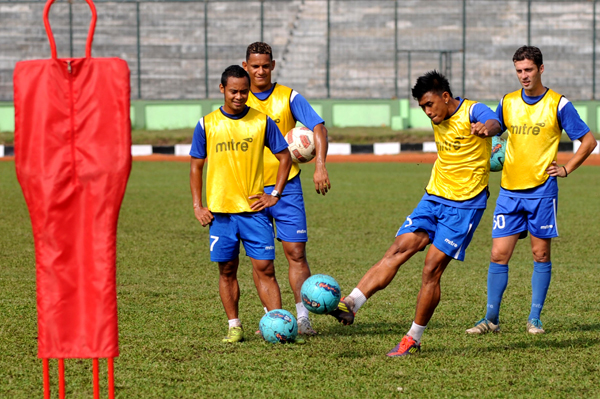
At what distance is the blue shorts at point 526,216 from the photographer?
655 cm

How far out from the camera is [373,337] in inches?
248

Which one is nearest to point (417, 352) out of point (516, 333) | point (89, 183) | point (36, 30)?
point (516, 333)

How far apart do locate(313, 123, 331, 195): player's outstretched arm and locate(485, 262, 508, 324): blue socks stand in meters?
1.56

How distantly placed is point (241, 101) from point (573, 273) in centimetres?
464

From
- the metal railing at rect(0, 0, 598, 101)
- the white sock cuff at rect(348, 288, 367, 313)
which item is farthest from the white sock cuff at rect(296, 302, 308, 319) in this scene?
the metal railing at rect(0, 0, 598, 101)

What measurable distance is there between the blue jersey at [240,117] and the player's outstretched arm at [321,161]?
30cm

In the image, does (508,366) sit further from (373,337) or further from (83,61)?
(83,61)

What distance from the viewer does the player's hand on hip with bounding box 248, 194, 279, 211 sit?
6.06m

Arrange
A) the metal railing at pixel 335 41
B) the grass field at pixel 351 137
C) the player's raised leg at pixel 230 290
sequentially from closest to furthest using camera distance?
the player's raised leg at pixel 230 290 < the grass field at pixel 351 137 < the metal railing at pixel 335 41

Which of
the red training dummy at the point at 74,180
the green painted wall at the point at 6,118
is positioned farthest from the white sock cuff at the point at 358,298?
the green painted wall at the point at 6,118

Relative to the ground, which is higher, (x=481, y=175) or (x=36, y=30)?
(x=36, y=30)

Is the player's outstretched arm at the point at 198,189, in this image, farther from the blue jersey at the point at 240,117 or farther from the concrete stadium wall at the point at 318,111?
the concrete stadium wall at the point at 318,111

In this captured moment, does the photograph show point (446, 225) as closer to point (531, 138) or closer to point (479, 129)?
point (479, 129)

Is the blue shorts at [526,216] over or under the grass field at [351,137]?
under
